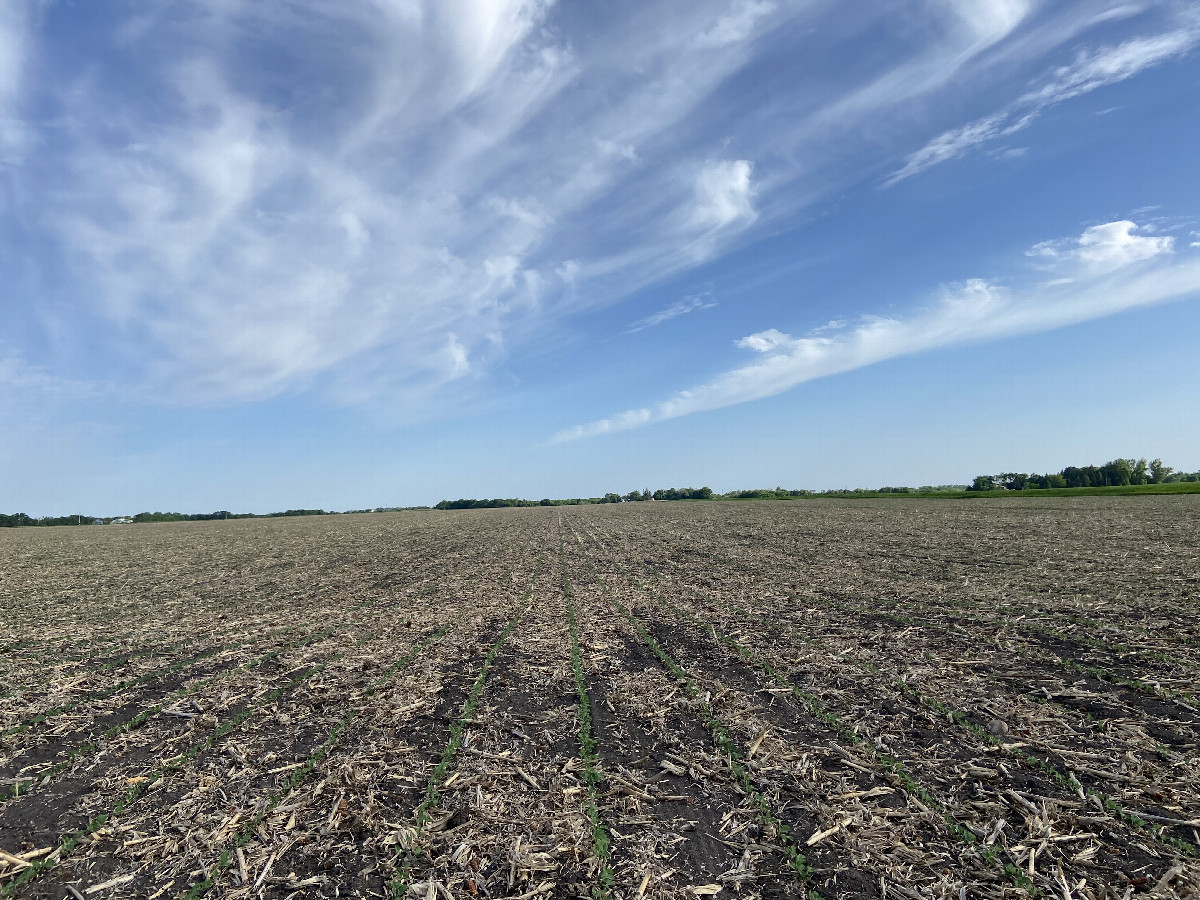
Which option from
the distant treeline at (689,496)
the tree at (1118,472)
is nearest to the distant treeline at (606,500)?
the distant treeline at (689,496)

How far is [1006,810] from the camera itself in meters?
5.56

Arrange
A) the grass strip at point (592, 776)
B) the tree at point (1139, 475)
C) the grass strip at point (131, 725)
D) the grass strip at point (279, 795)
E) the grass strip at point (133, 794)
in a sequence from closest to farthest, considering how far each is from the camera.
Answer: the grass strip at point (592, 776), the grass strip at point (279, 795), the grass strip at point (133, 794), the grass strip at point (131, 725), the tree at point (1139, 475)

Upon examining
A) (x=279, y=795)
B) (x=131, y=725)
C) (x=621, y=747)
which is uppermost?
(x=131, y=725)

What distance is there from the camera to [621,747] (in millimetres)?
7250

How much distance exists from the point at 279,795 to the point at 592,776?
11.7 ft

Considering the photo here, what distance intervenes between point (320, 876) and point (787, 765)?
16.5ft

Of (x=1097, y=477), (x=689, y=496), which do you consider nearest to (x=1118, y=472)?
(x=1097, y=477)

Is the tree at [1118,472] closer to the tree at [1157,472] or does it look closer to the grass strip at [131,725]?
the tree at [1157,472]

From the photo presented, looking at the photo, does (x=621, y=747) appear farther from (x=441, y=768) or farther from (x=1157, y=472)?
(x=1157, y=472)

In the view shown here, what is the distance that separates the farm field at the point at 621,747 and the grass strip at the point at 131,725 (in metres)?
0.06

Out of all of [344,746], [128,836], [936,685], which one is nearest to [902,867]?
[936,685]

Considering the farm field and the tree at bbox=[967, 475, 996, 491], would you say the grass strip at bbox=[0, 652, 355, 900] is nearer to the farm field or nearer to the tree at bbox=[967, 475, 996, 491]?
the farm field

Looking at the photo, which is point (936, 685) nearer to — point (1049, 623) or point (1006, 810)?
point (1006, 810)

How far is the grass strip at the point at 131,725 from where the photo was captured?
263 inches
